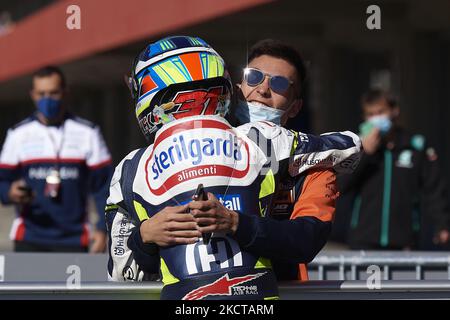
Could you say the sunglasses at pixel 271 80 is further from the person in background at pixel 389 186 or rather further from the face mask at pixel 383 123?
the face mask at pixel 383 123

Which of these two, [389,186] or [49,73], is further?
[389,186]

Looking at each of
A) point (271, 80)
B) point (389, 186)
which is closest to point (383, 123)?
point (389, 186)

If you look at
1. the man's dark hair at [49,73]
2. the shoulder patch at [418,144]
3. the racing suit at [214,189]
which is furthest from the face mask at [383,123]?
the racing suit at [214,189]

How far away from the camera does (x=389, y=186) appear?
8.51 m

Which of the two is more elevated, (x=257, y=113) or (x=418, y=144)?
(x=257, y=113)

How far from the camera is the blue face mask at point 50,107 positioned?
750 centimetres

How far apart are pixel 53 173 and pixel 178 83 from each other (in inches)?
167

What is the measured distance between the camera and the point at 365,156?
8492 mm

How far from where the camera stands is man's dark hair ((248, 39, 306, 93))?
13.0ft

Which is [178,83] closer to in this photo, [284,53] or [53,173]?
[284,53]

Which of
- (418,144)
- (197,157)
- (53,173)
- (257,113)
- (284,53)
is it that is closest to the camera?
(197,157)
